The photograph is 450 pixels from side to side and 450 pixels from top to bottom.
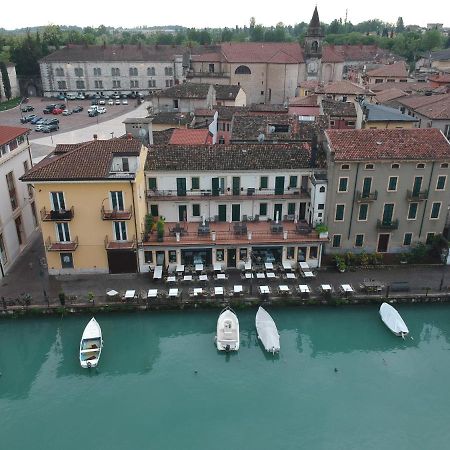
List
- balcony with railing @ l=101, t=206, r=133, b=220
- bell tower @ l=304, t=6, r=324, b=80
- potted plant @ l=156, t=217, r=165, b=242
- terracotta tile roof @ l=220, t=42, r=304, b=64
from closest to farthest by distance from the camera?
balcony with railing @ l=101, t=206, r=133, b=220 → potted plant @ l=156, t=217, r=165, b=242 → terracotta tile roof @ l=220, t=42, r=304, b=64 → bell tower @ l=304, t=6, r=324, b=80

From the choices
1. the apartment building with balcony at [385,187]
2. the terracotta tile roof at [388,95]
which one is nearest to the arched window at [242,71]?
the terracotta tile roof at [388,95]

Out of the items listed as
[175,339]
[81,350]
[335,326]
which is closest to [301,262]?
[335,326]

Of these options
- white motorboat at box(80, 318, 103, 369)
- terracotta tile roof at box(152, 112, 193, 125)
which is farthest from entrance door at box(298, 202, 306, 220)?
terracotta tile roof at box(152, 112, 193, 125)

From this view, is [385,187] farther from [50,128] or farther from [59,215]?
[50,128]

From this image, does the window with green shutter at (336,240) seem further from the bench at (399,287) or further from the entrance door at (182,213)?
the entrance door at (182,213)

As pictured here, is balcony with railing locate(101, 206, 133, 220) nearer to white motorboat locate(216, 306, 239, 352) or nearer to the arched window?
white motorboat locate(216, 306, 239, 352)

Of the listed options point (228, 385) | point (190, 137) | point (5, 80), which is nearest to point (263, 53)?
point (190, 137)
